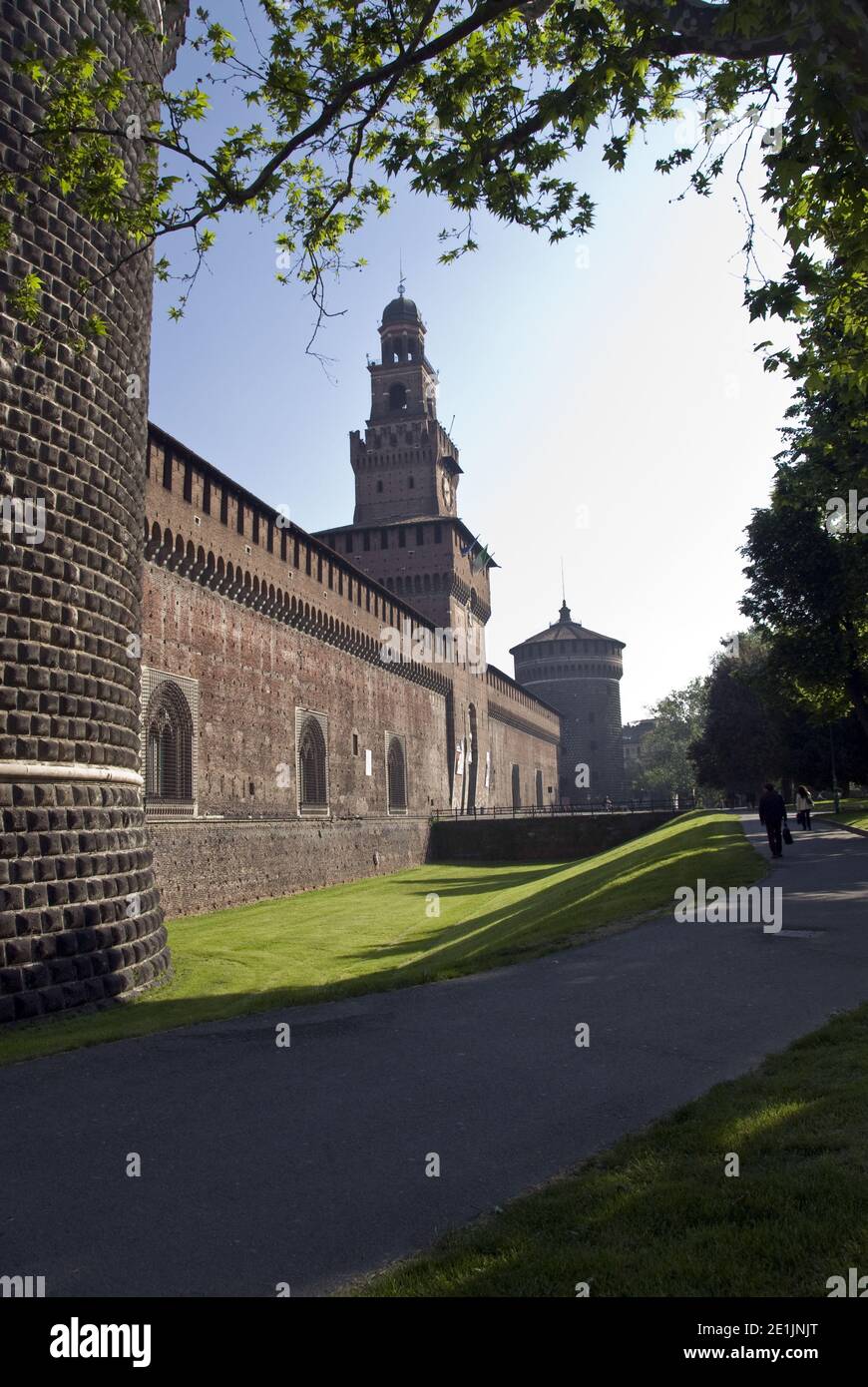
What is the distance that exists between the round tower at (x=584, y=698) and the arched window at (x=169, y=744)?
65.3m

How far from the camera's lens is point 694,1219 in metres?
3.68

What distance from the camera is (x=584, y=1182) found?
4188mm

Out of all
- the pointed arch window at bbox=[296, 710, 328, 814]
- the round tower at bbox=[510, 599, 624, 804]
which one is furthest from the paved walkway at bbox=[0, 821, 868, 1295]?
the round tower at bbox=[510, 599, 624, 804]

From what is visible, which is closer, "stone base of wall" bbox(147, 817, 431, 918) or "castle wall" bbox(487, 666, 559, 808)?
"stone base of wall" bbox(147, 817, 431, 918)

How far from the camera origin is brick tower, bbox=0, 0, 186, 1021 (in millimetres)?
9883

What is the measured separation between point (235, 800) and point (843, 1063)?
21.5 metres

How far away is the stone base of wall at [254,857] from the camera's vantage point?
21750 mm

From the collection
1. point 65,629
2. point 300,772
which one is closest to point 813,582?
point 300,772

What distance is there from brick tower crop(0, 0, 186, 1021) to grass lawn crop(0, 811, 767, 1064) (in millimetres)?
831

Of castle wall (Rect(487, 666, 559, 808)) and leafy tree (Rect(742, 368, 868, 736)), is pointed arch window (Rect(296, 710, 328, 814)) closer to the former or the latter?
leafy tree (Rect(742, 368, 868, 736))

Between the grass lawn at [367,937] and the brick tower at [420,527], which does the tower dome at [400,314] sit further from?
the grass lawn at [367,937]

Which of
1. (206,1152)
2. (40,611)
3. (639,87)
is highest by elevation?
(639,87)
